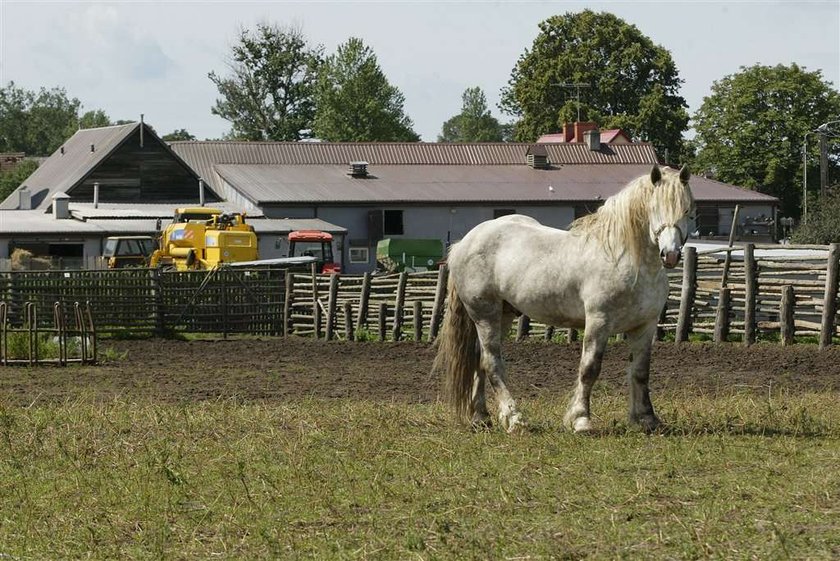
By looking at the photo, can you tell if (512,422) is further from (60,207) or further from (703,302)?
(60,207)

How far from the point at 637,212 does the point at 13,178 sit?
7619 centimetres

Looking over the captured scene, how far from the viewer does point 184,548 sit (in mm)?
6426

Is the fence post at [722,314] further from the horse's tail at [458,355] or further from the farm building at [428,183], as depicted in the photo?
the farm building at [428,183]

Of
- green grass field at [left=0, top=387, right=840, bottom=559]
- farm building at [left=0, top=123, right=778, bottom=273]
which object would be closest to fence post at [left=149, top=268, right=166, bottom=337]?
green grass field at [left=0, top=387, right=840, bottom=559]

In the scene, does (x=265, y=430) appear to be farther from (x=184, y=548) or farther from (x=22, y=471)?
(x=184, y=548)

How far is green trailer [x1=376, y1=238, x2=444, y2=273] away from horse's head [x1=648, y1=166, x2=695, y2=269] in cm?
4089

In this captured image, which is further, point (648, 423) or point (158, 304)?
point (158, 304)

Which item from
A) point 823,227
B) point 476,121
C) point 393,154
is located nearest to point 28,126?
point 476,121

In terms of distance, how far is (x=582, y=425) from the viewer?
9.50 m

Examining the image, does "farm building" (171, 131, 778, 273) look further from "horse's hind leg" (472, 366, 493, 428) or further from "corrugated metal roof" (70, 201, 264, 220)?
"horse's hind leg" (472, 366, 493, 428)

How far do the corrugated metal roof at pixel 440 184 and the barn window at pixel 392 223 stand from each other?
56 centimetres

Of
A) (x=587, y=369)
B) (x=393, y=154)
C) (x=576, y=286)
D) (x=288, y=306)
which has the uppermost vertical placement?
(x=393, y=154)

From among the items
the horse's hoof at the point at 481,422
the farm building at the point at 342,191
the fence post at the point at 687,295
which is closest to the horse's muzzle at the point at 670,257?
the horse's hoof at the point at 481,422

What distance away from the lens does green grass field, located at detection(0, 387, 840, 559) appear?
627 centimetres
